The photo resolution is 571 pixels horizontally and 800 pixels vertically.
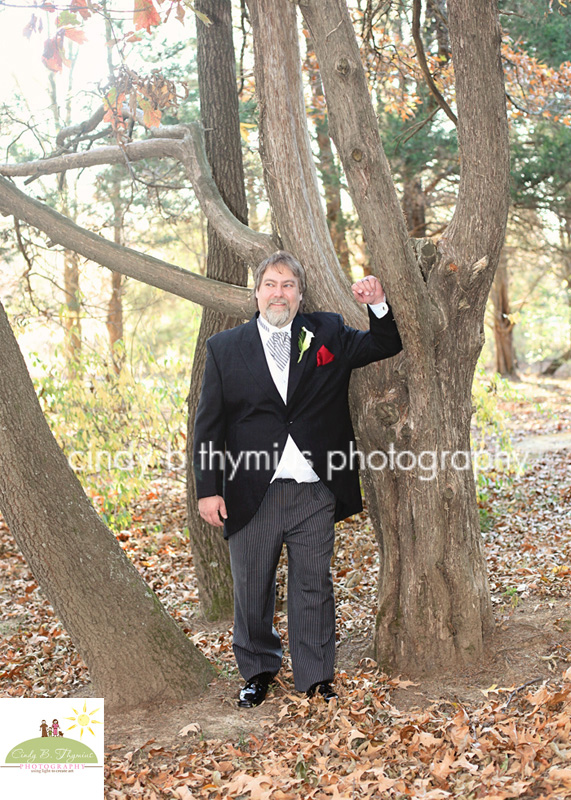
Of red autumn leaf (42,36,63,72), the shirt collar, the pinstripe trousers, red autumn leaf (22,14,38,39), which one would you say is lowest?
the pinstripe trousers

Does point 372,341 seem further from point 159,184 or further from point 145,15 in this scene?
point 159,184

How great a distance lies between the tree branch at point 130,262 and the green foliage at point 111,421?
10.0 feet

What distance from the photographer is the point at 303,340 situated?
352 cm

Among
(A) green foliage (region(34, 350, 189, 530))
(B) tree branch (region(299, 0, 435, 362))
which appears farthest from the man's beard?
(A) green foliage (region(34, 350, 189, 530))

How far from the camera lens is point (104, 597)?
343cm

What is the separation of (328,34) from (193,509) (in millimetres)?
3020

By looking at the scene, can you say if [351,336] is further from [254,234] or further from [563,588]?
[563,588]

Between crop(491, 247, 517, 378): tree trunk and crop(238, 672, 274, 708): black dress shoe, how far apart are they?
17993 mm

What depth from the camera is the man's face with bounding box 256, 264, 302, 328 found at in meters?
3.52

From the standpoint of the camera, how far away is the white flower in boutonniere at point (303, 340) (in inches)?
138

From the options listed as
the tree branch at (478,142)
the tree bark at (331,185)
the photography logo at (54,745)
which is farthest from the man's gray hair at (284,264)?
the tree bark at (331,185)

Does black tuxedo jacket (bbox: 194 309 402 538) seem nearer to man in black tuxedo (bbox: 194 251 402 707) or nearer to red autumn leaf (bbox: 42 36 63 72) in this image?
man in black tuxedo (bbox: 194 251 402 707)

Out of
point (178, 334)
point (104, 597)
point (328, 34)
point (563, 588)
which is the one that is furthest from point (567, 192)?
point (178, 334)

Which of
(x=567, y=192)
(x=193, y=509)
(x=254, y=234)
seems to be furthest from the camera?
(x=567, y=192)
